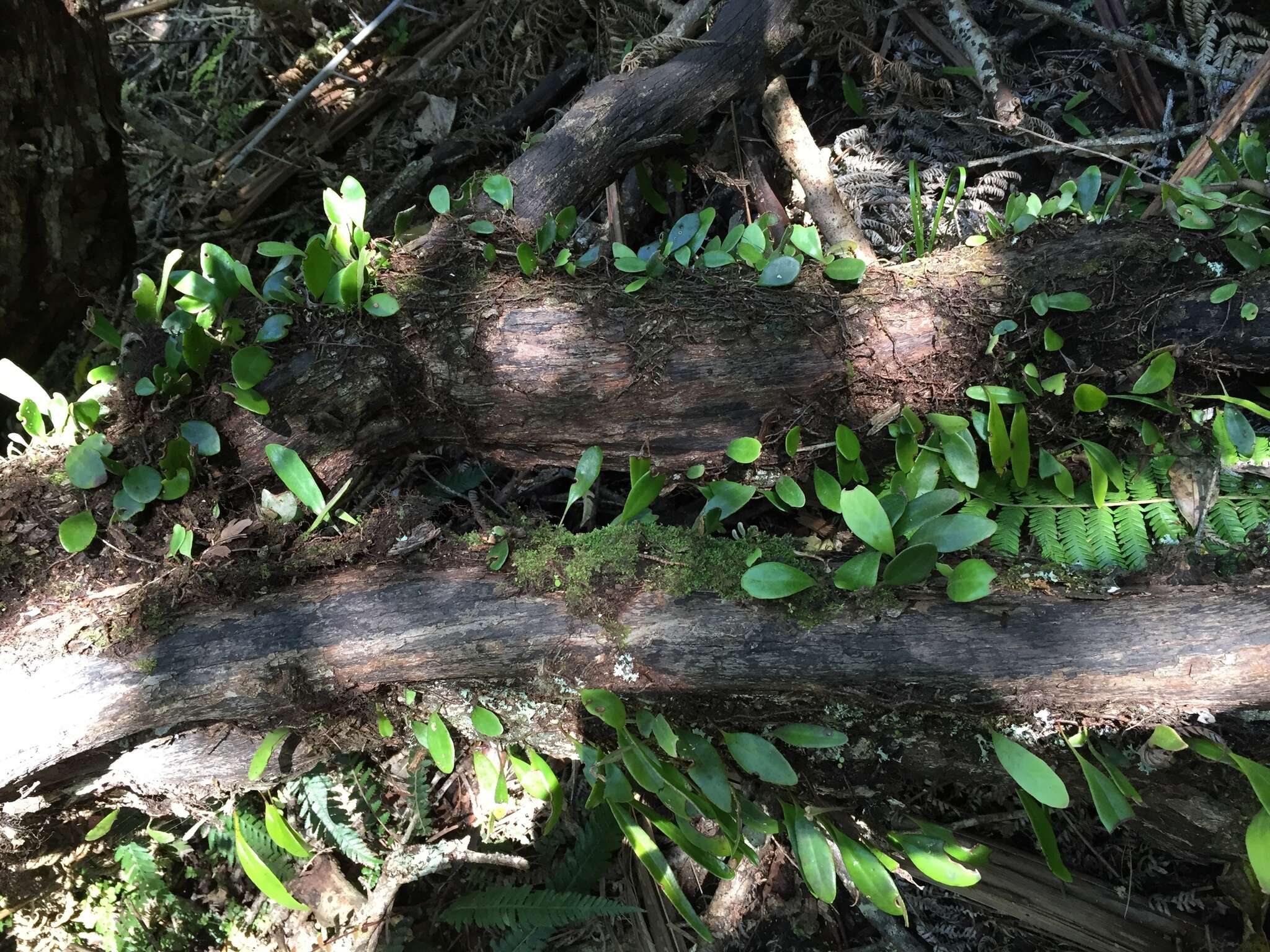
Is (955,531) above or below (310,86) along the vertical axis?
below

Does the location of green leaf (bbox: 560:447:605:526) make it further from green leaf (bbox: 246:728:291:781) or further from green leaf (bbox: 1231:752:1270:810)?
green leaf (bbox: 1231:752:1270:810)

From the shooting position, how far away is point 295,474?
201 centimetres

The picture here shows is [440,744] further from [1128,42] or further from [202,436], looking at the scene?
[1128,42]

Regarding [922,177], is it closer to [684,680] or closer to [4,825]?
[684,680]

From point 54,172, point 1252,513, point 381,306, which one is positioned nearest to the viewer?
point 1252,513

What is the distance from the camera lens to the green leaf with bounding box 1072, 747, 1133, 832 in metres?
1.61

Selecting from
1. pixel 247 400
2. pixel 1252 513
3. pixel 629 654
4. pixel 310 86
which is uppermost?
pixel 310 86

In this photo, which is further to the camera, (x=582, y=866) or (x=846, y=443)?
(x=582, y=866)

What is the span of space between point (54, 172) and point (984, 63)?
358cm

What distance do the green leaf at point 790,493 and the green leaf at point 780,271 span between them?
24.0 inches

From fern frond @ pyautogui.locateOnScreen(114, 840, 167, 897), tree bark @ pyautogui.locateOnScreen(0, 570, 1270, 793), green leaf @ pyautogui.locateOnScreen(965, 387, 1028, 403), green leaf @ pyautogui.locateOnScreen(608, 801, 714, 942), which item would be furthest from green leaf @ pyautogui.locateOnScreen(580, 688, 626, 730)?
fern frond @ pyautogui.locateOnScreen(114, 840, 167, 897)

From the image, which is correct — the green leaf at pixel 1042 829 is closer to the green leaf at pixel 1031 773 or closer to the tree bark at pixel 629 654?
the green leaf at pixel 1031 773

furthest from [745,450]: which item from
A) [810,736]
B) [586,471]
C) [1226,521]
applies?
[1226,521]

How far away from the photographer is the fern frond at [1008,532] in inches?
78.2
